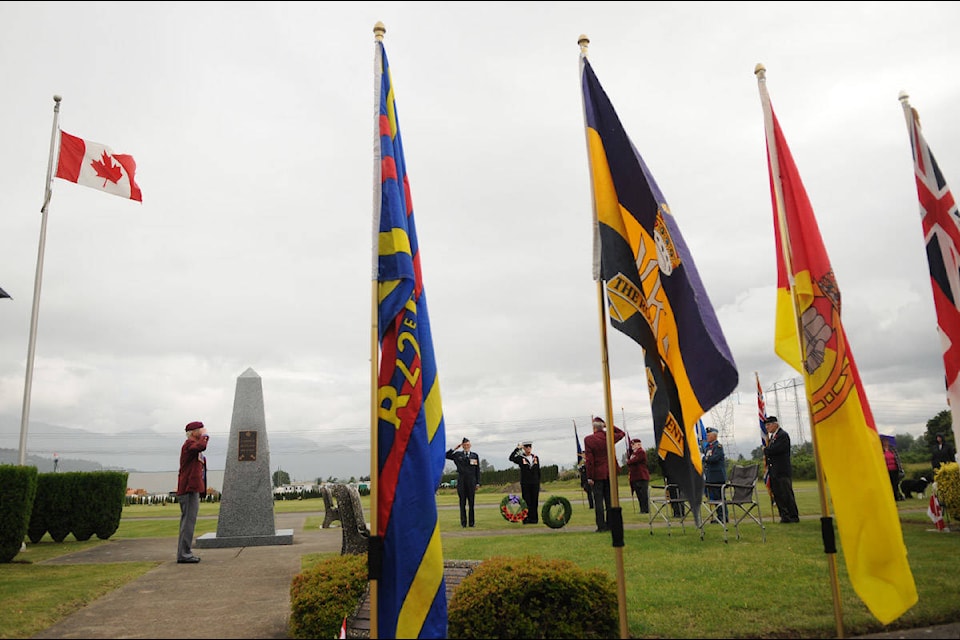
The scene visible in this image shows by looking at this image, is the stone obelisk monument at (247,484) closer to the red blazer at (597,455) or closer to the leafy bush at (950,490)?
the red blazer at (597,455)

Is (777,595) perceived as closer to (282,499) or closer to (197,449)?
(197,449)

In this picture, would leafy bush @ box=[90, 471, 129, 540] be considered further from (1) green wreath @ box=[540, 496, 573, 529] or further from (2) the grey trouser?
(1) green wreath @ box=[540, 496, 573, 529]

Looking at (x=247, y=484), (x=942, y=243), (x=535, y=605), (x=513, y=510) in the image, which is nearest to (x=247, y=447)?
(x=247, y=484)

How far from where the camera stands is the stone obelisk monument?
12.0 metres

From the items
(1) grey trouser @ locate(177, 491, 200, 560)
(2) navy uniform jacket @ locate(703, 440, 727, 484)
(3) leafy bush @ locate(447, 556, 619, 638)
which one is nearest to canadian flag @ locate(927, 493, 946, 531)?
(2) navy uniform jacket @ locate(703, 440, 727, 484)

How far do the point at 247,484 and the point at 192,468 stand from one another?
7.89 ft

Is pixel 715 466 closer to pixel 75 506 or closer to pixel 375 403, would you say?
pixel 375 403

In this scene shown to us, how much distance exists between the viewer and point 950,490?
10836 millimetres

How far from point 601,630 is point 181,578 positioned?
5.61 m

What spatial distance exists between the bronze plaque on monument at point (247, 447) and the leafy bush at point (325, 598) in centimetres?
766

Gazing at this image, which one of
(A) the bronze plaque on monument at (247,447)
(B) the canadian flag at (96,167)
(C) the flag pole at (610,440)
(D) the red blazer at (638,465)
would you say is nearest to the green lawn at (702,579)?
(C) the flag pole at (610,440)

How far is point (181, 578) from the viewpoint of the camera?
7996mm

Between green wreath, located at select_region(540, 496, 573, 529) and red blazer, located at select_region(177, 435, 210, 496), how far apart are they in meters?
6.33

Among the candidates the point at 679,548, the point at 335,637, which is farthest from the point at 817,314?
the point at 679,548
